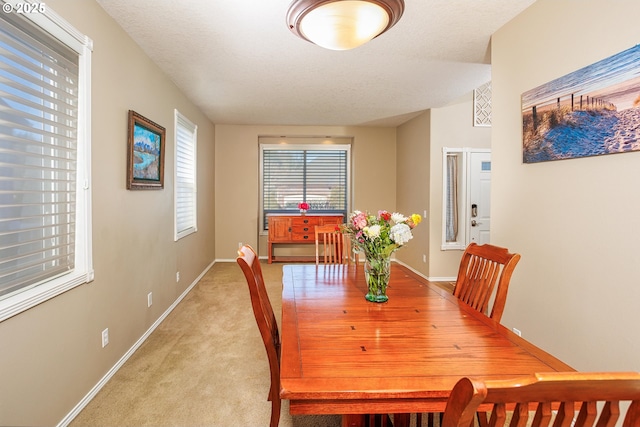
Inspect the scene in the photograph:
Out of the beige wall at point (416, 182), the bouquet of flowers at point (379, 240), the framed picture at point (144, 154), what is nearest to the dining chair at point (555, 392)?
the bouquet of flowers at point (379, 240)

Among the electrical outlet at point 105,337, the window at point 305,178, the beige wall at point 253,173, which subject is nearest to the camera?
the electrical outlet at point 105,337

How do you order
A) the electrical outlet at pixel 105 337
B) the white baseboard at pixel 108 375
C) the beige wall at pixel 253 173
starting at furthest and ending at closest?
the beige wall at pixel 253 173
the electrical outlet at pixel 105 337
the white baseboard at pixel 108 375

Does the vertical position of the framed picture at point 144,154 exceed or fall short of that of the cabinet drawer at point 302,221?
it exceeds it

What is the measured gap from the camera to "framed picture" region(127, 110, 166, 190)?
2.77 m

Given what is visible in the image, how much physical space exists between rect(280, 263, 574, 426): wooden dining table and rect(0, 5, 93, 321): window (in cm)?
130

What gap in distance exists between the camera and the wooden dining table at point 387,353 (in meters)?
0.99

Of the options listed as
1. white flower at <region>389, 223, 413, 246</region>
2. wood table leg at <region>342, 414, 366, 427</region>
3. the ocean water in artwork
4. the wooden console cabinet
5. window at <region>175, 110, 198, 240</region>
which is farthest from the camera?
the wooden console cabinet

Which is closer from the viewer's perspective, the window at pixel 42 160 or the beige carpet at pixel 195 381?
the window at pixel 42 160

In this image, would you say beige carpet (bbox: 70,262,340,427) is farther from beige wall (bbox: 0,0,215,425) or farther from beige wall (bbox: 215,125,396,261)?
beige wall (bbox: 215,125,396,261)

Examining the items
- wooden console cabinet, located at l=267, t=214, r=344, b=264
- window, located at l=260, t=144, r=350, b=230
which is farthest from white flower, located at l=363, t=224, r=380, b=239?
window, located at l=260, t=144, r=350, b=230

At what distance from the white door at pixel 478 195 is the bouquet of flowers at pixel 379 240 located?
12.5ft

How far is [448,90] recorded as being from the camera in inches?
165

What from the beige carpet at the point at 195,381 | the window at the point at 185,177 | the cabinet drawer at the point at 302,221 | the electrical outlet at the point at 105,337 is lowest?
the beige carpet at the point at 195,381

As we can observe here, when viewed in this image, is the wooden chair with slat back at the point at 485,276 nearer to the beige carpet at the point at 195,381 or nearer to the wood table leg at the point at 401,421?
the wood table leg at the point at 401,421
